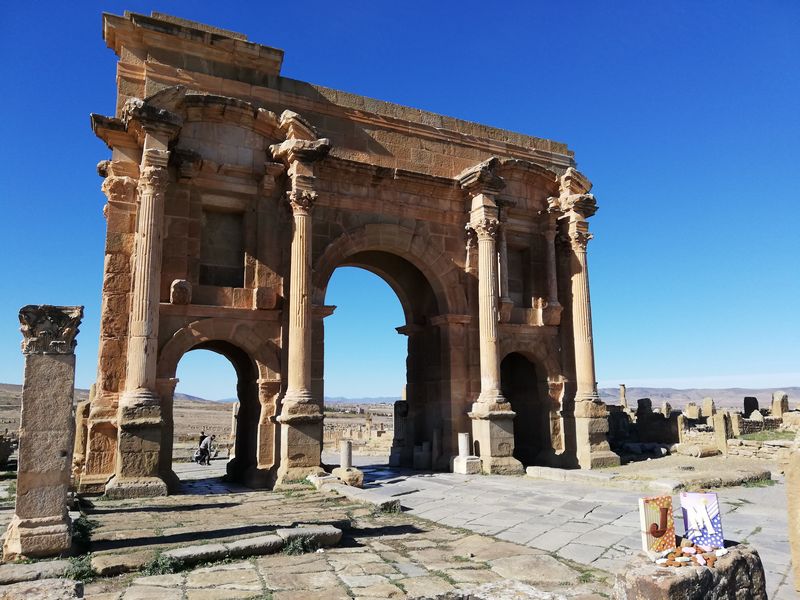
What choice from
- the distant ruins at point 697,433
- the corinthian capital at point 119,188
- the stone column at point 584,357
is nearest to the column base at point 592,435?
the stone column at point 584,357

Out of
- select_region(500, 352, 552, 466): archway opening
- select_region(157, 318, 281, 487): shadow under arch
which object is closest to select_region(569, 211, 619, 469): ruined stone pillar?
select_region(500, 352, 552, 466): archway opening

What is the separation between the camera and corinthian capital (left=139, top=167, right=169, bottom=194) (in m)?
11.8

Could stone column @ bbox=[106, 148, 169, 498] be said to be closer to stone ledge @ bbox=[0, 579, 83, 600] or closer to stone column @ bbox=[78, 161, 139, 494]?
stone column @ bbox=[78, 161, 139, 494]

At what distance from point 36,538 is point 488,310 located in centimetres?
1079

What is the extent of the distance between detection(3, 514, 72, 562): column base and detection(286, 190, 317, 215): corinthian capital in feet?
26.7

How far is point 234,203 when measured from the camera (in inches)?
528

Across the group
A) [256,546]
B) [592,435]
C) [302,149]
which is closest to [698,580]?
[256,546]

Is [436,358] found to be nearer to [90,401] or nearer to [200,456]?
[90,401]

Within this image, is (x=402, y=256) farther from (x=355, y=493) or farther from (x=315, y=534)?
(x=315, y=534)

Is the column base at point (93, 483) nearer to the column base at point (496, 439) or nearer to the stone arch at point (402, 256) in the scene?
the stone arch at point (402, 256)

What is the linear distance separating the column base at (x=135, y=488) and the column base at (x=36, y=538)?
4.53 m

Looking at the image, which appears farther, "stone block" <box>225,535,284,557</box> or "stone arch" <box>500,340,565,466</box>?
"stone arch" <box>500,340,565,466</box>

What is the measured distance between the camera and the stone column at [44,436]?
6.18 meters

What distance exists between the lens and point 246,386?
14.1 metres
